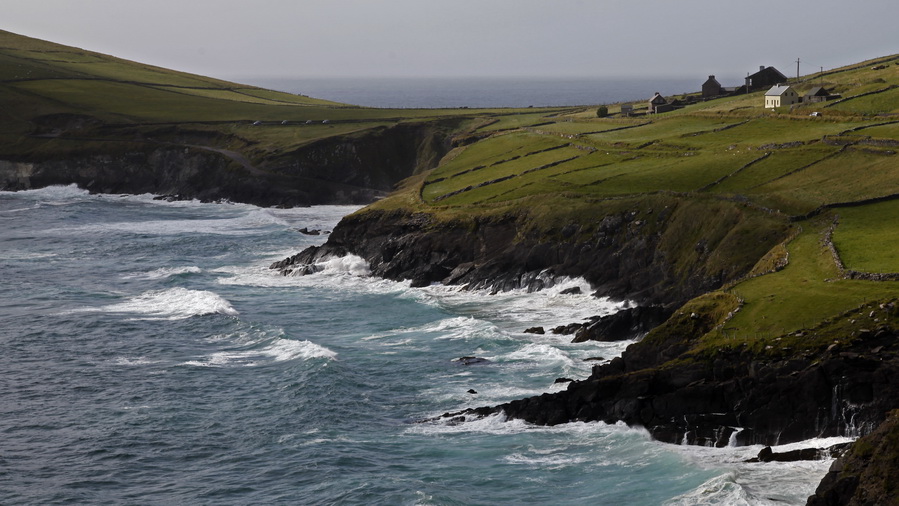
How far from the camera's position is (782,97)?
127 meters

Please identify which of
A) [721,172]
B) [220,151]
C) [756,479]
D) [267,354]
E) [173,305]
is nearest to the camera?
[756,479]

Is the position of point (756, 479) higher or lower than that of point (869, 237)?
lower

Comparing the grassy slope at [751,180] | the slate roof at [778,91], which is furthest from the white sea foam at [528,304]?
the slate roof at [778,91]

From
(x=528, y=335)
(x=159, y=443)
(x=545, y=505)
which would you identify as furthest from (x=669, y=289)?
(x=159, y=443)

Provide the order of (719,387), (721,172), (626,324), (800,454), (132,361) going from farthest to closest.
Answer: (721,172) < (132,361) < (626,324) < (719,387) < (800,454)

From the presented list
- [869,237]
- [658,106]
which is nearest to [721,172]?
[869,237]

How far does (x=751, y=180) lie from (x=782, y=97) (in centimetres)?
4276

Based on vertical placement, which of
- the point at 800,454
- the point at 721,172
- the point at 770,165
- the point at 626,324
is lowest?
the point at 800,454

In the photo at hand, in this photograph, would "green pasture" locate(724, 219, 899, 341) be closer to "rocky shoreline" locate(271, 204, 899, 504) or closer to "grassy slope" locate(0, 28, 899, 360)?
"grassy slope" locate(0, 28, 899, 360)

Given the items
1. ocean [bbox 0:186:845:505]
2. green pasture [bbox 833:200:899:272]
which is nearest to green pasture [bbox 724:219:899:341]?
green pasture [bbox 833:200:899:272]

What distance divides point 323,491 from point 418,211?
2260 inches

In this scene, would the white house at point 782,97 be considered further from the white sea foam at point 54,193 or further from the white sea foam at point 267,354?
the white sea foam at point 54,193

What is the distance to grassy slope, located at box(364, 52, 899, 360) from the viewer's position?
55.8 m

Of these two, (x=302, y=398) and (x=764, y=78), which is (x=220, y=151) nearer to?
(x=764, y=78)
